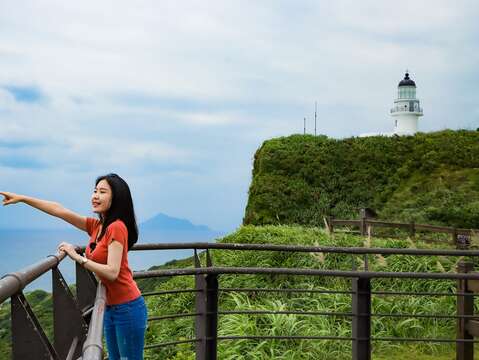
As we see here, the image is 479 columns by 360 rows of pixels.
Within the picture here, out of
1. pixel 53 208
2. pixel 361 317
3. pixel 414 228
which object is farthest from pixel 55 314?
pixel 414 228

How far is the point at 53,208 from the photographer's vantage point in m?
3.23

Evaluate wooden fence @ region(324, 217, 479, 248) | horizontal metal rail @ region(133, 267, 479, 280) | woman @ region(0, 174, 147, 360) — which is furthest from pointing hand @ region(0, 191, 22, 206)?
wooden fence @ region(324, 217, 479, 248)

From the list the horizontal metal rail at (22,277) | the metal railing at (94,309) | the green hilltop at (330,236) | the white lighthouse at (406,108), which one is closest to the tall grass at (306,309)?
the green hilltop at (330,236)

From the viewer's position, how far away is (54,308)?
7.87 feet

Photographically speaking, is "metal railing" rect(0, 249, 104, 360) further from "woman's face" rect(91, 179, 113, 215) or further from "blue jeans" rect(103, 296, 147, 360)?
"woman's face" rect(91, 179, 113, 215)

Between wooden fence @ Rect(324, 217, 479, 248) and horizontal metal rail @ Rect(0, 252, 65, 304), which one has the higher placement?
horizontal metal rail @ Rect(0, 252, 65, 304)

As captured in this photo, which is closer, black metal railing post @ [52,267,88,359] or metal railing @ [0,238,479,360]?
metal railing @ [0,238,479,360]

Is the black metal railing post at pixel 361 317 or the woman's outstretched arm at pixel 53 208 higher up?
the woman's outstretched arm at pixel 53 208

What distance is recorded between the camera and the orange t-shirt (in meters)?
2.79

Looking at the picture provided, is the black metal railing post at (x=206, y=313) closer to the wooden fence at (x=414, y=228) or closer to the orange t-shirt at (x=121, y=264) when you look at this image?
the orange t-shirt at (x=121, y=264)

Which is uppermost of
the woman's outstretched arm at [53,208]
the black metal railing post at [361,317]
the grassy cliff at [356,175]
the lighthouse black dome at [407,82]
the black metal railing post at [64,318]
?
the lighthouse black dome at [407,82]

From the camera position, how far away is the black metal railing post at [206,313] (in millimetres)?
4168

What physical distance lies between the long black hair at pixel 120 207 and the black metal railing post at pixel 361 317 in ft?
6.39

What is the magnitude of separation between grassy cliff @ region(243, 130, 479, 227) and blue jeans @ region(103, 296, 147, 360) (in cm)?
Answer: 1869
